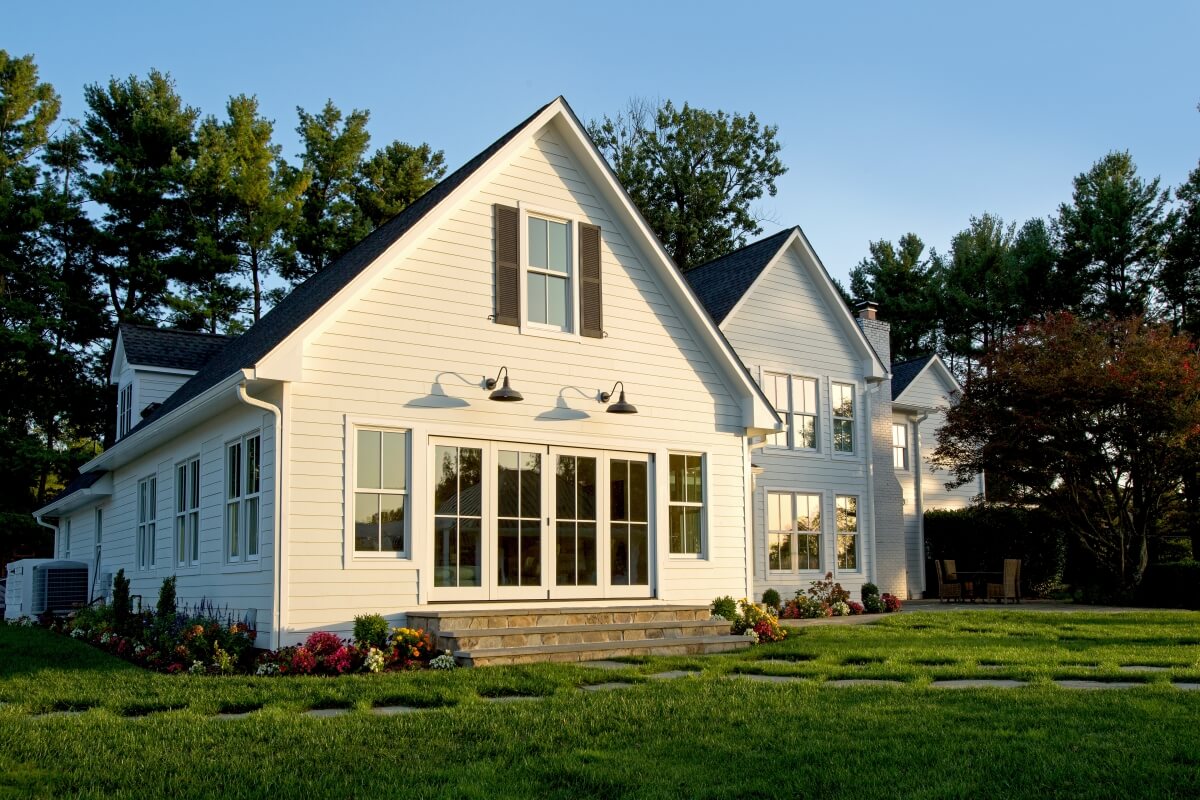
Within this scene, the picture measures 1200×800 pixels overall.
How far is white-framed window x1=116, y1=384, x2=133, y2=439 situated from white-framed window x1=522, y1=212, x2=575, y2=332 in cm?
1071

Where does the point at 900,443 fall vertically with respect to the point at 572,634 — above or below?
above

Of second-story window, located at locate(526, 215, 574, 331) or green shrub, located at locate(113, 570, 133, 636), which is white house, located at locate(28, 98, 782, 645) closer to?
second-story window, located at locate(526, 215, 574, 331)

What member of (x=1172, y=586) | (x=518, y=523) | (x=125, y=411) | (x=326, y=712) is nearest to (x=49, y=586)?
(x=125, y=411)

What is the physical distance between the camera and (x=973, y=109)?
1614 cm

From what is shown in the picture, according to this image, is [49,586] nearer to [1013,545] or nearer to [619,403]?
[619,403]

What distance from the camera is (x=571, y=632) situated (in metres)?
12.0

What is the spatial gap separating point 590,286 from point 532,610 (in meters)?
4.34

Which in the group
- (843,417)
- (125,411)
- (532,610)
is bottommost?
(532,610)

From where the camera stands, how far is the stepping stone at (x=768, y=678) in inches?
374

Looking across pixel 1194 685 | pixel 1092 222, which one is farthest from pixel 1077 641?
pixel 1092 222

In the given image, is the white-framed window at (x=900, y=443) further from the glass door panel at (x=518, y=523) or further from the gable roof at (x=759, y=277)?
the glass door panel at (x=518, y=523)

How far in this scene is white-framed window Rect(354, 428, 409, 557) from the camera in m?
12.0

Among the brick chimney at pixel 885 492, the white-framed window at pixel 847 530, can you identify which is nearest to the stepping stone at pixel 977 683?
the white-framed window at pixel 847 530

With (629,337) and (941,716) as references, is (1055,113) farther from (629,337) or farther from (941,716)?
(941,716)
